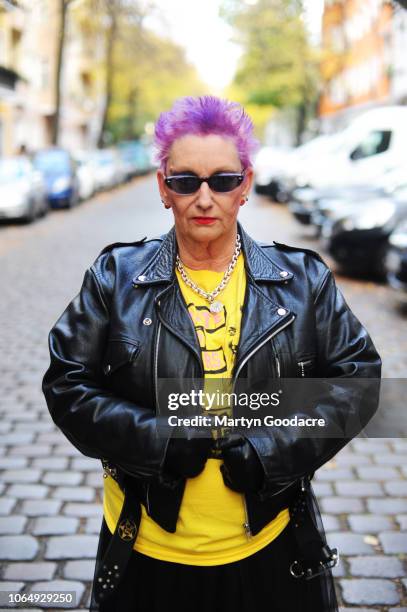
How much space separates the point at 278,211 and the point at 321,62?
2014 centimetres

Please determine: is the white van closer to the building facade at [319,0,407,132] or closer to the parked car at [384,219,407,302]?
the parked car at [384,219,407,302]

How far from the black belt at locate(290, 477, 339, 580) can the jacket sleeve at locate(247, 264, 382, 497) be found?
0.52 ft

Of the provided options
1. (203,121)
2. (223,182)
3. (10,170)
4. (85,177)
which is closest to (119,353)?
(223,182)

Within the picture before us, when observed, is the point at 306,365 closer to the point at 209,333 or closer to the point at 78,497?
the point at 209,333

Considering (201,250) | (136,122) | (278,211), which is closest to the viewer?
(201,250)

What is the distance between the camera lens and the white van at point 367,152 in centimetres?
1398

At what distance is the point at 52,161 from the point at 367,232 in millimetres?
14871

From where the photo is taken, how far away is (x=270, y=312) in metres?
1.98

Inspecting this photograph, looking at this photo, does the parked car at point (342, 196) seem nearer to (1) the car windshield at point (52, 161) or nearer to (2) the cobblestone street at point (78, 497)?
(2) the cobblestone street at point (78, 497)

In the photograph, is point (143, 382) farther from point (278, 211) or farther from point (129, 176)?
point (129, 176)

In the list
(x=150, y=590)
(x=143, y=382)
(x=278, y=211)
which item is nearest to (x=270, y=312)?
(x=143, y=382)

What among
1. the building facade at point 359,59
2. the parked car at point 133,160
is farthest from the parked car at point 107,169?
the building facade at point 359,59

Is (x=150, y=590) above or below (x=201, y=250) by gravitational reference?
below

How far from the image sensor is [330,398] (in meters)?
1.94
